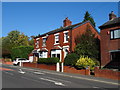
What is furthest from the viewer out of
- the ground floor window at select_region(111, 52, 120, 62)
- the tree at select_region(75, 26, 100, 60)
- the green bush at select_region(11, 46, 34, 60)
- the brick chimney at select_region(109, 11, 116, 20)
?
the green bush at select_region(11, 46, 34, 60)

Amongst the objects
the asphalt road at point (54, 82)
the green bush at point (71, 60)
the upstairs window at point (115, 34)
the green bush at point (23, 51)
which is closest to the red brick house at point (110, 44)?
the upstairs window at point (115, 34)

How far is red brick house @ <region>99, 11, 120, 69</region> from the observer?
21.8m

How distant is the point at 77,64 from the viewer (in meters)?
21.8

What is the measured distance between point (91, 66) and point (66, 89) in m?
11.7

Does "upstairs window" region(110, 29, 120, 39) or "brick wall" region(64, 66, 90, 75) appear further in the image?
"upstairs window" region(110, 29, 120, 39)

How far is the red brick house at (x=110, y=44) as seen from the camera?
71.4ft

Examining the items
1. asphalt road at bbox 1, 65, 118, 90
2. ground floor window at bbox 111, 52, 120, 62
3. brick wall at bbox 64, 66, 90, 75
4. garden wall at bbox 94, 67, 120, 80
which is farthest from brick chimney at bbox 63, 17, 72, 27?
asphalt road at bbox 1, 65, 118, 90

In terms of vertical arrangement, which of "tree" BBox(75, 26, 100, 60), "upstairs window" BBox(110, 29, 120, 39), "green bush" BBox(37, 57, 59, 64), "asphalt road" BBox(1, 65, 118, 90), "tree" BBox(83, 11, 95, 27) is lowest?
"asphalt road" BBox(1, 65, 118, 90)

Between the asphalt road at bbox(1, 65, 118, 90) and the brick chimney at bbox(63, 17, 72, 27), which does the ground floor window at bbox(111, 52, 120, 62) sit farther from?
the brick chimney at bbox(63, 17, 72, 27)

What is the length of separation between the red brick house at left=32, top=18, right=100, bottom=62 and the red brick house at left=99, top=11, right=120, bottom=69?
20.1ft

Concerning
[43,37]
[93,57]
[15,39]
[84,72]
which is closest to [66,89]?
[84,72]

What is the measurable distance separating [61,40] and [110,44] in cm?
1036

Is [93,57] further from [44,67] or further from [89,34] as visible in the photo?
[44,67]

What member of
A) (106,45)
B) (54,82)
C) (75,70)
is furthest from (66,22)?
(54,82)
